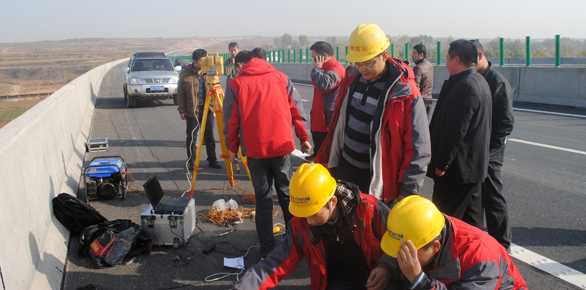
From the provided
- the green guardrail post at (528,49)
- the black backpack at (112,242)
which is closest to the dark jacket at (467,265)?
the black backpack at (112,242)

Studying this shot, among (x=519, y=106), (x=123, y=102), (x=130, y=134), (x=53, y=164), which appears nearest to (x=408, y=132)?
(x=53, y=164)

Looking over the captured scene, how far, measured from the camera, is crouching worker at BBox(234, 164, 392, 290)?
108 inches

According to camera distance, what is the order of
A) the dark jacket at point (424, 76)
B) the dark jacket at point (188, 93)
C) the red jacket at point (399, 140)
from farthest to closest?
the dark jacket at point (188, 93) < the dark jacket at point (424, 76) < the red jacket at point (399, 140)

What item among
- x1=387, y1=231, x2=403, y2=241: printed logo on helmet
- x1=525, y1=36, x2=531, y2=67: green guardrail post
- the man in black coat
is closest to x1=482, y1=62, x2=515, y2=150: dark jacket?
the man in black coat

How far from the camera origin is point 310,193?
8.96ft

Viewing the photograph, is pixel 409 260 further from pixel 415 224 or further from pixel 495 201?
pixel 495 201

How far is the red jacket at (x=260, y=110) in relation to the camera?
4.17 m

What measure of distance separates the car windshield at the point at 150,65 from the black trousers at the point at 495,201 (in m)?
16.1

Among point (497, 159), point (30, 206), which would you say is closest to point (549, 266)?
point (497, 159)

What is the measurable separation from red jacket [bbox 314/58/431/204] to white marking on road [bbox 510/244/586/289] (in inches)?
64.6

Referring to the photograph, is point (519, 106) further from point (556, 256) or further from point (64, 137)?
point (64, 137)

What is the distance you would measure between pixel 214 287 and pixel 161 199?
4.74 feet

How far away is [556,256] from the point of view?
4.21 metres

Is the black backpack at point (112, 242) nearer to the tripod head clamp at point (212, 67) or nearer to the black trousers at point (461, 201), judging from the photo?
the tripod head clamp at point (212, 67)
